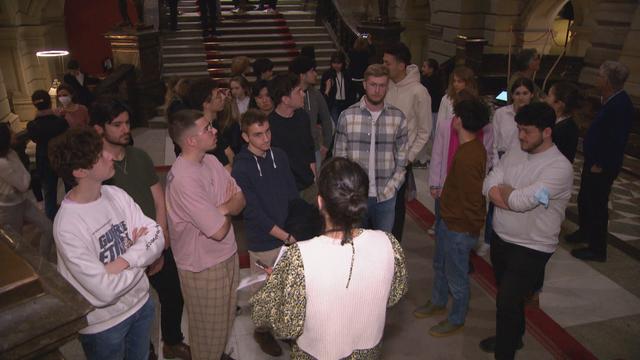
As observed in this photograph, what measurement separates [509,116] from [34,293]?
415 cm

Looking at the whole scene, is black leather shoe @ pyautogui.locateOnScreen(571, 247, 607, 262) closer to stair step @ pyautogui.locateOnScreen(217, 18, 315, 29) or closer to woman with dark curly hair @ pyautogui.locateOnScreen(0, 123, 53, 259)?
woman with dark curly hair @ pyautogui.locateOnScreen(0, 123, 53, 259)

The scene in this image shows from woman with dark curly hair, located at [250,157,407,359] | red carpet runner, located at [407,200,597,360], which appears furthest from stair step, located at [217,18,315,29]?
woman with dark curly hair, located at [250,157,407,359]

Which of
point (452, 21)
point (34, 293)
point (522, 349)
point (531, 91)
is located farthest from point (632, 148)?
point (34, 293)

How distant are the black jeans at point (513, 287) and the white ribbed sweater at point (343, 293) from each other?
54.9 inches

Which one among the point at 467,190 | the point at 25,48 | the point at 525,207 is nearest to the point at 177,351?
the point at 467,190

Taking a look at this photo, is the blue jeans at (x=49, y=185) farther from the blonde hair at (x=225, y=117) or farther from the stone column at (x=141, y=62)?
the stone column at (x=141, y=62)

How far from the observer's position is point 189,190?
2.53 meters

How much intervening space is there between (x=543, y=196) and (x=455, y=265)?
0.88m

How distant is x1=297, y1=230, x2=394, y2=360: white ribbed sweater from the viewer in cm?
→ 173

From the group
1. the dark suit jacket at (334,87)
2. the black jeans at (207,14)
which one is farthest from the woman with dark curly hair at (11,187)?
the black jeans at (207,14)

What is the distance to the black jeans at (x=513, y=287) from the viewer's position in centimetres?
293

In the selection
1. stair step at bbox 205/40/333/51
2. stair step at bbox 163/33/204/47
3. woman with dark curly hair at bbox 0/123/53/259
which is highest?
stair step at bbox 163/33/204/47

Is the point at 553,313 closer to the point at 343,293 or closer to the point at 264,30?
the point at 343,293

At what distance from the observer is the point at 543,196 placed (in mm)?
2672
